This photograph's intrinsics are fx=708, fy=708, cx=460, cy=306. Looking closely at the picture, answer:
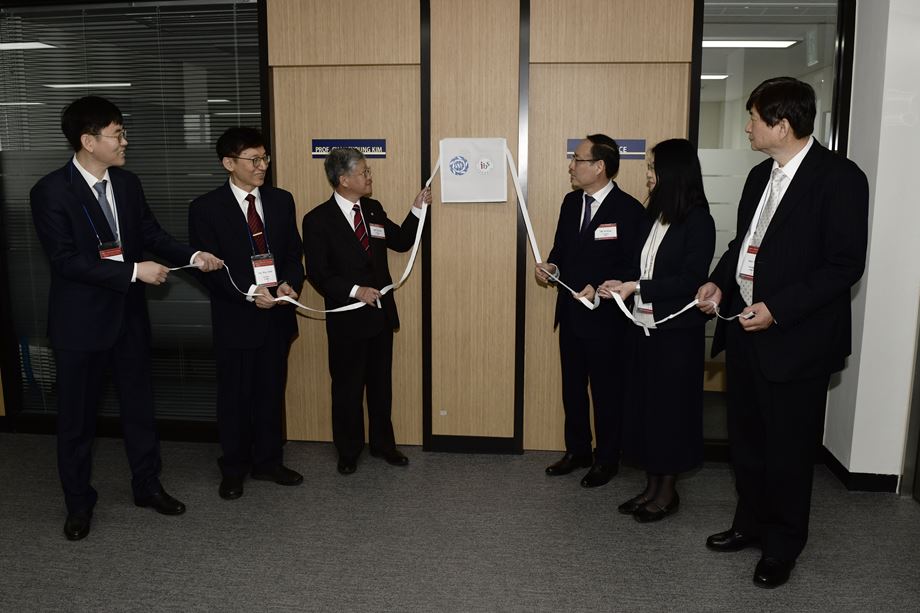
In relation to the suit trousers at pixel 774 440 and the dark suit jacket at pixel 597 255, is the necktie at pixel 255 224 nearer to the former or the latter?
the dark suit jacket at pixel 597 255

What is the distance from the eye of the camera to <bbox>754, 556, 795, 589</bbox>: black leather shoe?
2916 millimetres

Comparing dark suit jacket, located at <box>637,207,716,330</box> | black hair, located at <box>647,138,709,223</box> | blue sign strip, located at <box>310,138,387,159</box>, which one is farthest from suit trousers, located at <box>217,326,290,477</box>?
black hair, located at <box>647,138,709,223</box>

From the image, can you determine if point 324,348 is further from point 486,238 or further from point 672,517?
point 672,517

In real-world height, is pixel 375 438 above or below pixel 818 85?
below

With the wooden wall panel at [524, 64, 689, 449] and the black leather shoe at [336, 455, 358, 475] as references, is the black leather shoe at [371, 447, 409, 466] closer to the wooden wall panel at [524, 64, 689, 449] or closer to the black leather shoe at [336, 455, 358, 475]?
the black leather shoe at [336, 455, 358, 475]

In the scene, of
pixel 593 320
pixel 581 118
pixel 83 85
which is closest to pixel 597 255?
pixel 593 320

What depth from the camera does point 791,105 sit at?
271 cm

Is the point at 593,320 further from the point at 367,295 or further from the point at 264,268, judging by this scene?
the point at 264,268

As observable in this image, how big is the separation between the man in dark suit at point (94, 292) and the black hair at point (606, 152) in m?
2.05

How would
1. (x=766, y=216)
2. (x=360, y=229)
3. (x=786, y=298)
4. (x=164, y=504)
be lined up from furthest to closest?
1. (x=360, y=229)
2. (x=164, y=504)
3. (x=766, y=216)
4. (x=786, y=298)

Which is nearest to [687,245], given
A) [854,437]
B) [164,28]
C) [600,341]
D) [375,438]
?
[600,341]

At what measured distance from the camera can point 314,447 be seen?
15.3ft

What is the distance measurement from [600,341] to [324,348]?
1836 millimetres

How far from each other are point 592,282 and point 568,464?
110 centimetres
